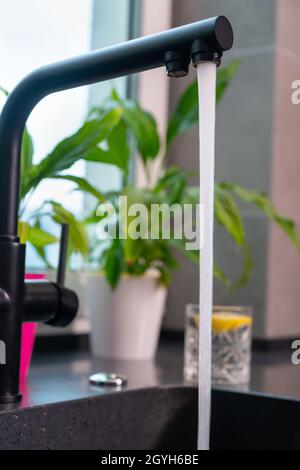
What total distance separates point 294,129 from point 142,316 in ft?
1.55

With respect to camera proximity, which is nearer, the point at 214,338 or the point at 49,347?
the point at 214,338

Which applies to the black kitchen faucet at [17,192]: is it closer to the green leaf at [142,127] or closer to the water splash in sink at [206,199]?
the water splash in sink at [206,199]

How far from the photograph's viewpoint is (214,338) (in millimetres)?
879

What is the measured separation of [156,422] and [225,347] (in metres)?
0.16

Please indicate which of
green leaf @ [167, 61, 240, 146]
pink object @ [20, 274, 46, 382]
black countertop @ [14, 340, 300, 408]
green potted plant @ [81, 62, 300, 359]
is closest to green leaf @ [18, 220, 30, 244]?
→ pink object @ [20, 274, 46, 382]

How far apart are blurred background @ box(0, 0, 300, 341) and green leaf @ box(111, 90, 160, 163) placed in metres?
0.14

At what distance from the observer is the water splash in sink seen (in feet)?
1.68

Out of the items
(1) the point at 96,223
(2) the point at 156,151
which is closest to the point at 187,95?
(2) the point at 156,151

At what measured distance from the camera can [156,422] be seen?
0.76 metres

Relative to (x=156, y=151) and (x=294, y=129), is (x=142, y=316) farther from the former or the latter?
(x=294, y=129)

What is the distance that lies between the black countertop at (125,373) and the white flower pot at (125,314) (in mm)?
33

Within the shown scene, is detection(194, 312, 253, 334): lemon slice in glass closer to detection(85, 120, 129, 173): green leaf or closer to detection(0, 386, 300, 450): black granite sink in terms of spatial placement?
detection(0, 386, 300, 450): black granite sink

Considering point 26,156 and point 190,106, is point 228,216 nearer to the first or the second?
point 190,106
